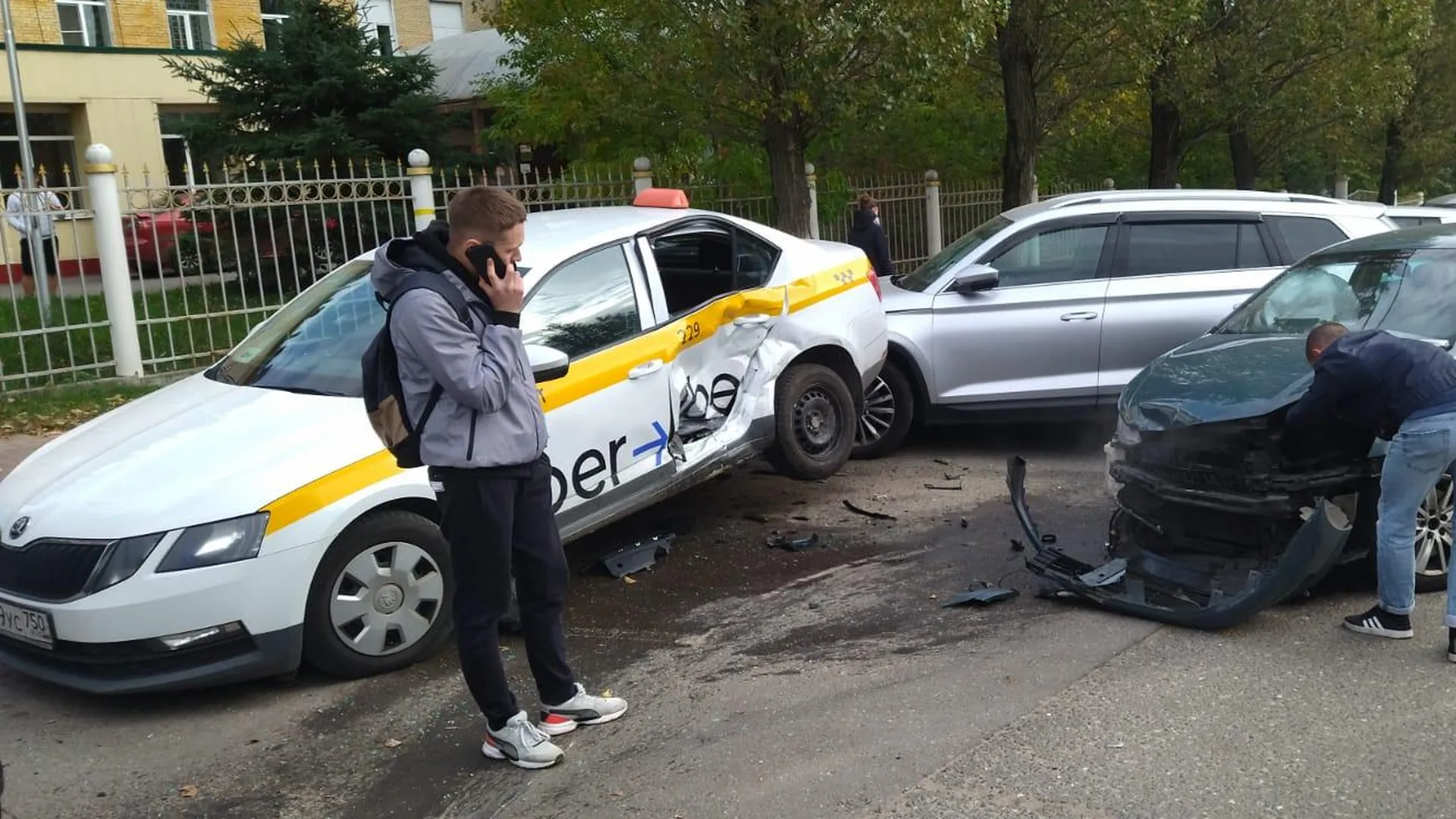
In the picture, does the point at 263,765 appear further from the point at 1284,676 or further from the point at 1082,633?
the point at 1284,676

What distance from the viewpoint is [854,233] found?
45.5 ft

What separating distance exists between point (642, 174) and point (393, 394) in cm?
911

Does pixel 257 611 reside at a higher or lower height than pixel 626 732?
higher

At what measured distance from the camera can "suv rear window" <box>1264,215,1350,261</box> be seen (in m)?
8.70

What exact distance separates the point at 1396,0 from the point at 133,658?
1928 centimetres

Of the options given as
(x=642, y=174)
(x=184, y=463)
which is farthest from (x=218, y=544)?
(x=642, y=174)

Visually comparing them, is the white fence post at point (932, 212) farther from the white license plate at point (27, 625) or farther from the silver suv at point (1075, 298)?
the white license plate at point (27, 625)

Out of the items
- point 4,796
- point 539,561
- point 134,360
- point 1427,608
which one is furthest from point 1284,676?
point 134,360

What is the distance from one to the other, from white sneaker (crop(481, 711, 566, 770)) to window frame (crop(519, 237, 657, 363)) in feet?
6.99

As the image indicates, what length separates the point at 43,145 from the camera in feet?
85.5

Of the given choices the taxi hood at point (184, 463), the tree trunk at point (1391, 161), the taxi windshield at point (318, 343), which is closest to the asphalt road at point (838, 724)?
the taxi hood at point (184, 463)

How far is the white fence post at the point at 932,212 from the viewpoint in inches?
631

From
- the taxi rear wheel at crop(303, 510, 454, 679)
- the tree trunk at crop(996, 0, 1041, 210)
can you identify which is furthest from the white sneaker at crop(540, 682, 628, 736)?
the tree trunk at crop(996, 0, 1041, 210)

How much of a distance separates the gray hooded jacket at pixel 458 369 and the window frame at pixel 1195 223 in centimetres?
585
